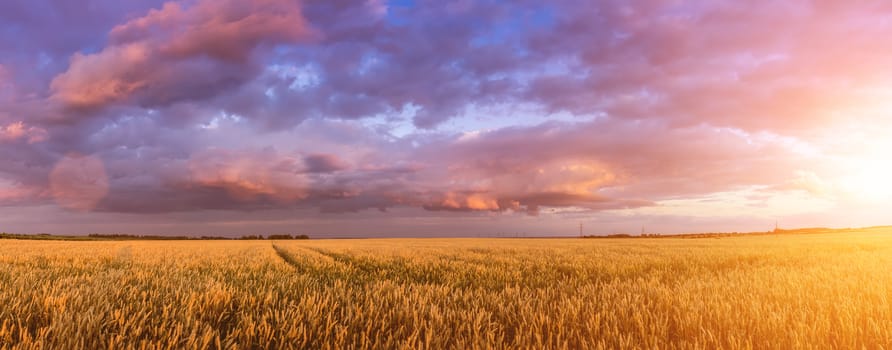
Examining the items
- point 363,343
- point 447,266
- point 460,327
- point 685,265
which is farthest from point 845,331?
point 685,265

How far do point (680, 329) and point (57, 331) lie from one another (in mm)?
5361

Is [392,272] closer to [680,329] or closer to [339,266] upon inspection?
[339,266]

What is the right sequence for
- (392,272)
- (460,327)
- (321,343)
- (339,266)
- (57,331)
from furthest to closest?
(339,266) → (392,272) → (460,327) → (321,343) → (57,331)

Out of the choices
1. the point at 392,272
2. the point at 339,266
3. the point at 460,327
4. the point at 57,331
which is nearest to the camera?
the point at 57,331

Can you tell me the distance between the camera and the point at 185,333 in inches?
144

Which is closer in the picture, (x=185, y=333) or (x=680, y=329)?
(x=185, y=333)

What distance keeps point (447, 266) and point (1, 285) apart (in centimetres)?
→ 877

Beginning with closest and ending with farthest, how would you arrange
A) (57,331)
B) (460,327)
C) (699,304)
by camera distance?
(57,331)
(460,327)
(699,304)

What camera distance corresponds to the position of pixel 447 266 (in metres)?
12.4

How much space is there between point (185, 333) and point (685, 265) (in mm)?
14020

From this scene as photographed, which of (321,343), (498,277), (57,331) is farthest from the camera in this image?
(498,277)

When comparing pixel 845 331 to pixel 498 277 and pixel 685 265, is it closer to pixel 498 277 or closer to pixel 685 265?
pixel 498 277

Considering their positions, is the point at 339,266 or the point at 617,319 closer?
the point at 617,319

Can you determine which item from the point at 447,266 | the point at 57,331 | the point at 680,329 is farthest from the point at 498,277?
the point at 57,331
